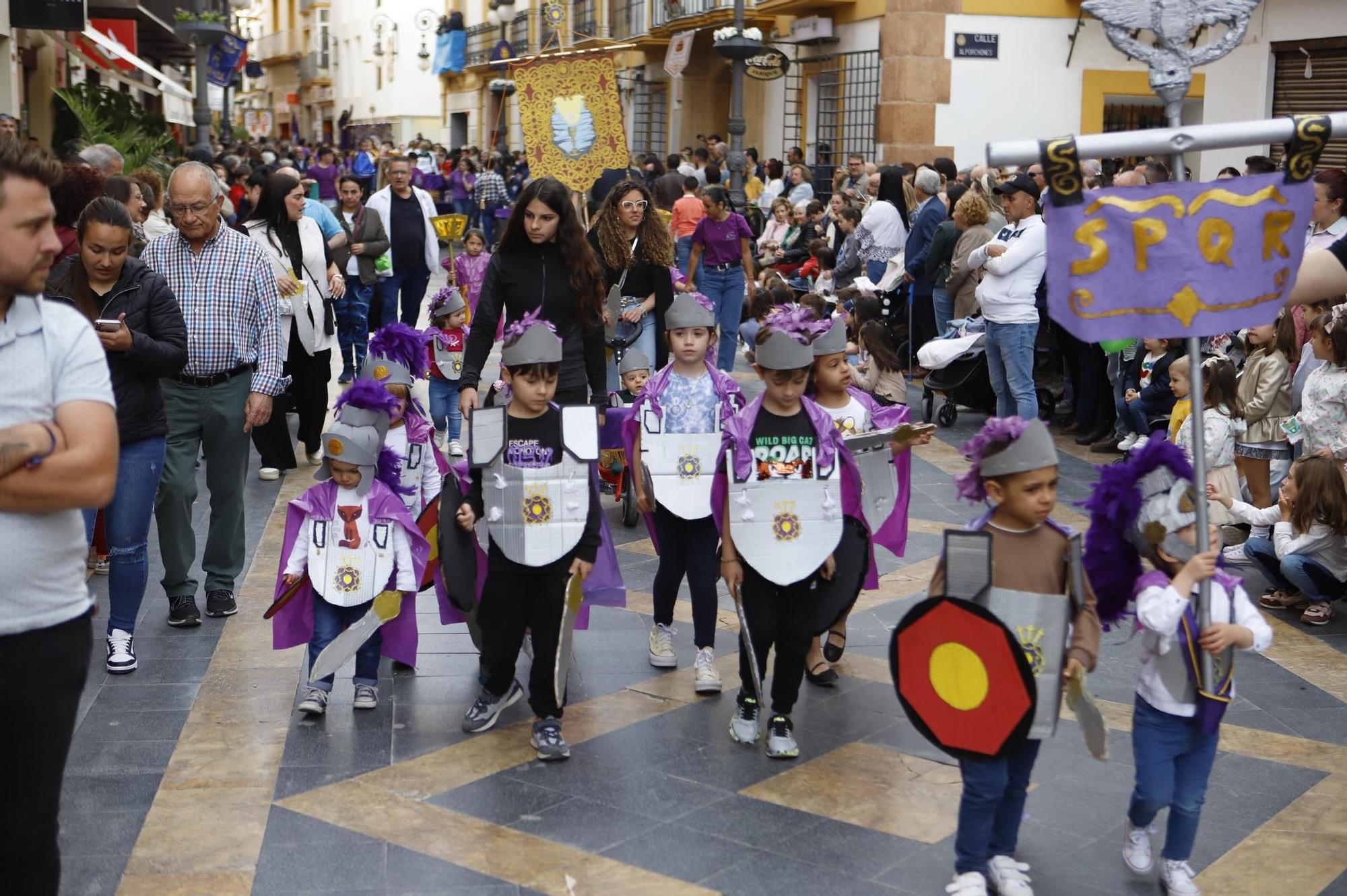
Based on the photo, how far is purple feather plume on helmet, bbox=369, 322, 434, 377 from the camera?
7141 millimetres

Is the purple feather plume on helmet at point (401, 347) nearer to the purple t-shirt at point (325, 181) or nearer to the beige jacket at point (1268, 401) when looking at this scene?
the beige jacket at point (1268, 401)

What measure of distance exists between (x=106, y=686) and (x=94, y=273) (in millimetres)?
1632

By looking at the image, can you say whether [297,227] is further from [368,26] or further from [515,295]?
[368,26]

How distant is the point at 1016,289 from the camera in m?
10.6

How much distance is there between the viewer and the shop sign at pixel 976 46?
74.2 feet

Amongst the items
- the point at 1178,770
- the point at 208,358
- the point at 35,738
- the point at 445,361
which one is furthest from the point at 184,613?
the point at 1178,770

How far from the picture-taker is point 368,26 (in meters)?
67.2

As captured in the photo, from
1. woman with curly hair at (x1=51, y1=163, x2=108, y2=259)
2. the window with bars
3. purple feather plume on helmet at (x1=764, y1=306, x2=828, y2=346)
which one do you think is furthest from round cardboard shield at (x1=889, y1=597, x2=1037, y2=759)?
the window with bars

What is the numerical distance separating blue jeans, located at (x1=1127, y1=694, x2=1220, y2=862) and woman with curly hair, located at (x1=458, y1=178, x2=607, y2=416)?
3395 mm

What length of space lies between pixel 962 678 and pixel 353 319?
976 centimetres

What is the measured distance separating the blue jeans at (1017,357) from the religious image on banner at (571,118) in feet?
9.59

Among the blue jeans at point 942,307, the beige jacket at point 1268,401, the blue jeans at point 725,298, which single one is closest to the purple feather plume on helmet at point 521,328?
the beige jacket at point 1268,401

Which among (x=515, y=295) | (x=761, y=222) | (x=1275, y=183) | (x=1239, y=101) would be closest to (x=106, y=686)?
(x=515, y=295)

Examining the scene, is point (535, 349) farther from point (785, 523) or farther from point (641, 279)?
point (641, 279)
